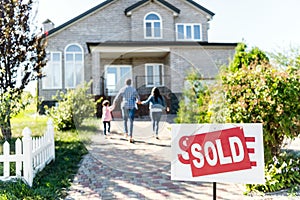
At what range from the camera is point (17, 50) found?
6.57 m

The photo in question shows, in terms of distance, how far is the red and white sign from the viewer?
2.30 metres

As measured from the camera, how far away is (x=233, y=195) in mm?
3543

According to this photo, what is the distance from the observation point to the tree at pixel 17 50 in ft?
20.8

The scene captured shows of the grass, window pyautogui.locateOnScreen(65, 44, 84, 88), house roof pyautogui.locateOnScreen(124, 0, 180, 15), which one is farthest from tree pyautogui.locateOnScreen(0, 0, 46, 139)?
house roof pyautogui.locateOnScreen(124, 0, 180, 15)

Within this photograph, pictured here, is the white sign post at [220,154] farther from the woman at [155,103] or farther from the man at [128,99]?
the man at [128,99]

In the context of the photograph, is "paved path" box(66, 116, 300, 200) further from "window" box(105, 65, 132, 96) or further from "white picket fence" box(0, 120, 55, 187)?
"white picket fence" box(0, 120, 55, 187)

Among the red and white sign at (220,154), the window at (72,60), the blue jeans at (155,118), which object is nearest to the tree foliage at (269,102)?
the red and white sign at (220,154)

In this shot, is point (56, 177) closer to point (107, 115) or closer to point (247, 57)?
point (107, 115)

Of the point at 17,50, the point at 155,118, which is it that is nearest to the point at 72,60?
the point at 17,50

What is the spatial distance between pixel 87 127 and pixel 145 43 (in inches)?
59.6

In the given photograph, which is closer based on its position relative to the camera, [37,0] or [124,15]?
[37,0]

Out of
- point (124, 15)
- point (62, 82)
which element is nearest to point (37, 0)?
point (62, 82)

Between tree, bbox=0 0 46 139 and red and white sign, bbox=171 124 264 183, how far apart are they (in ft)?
15.5

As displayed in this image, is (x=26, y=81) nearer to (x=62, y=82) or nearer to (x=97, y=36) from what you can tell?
(x=62, y=82)
